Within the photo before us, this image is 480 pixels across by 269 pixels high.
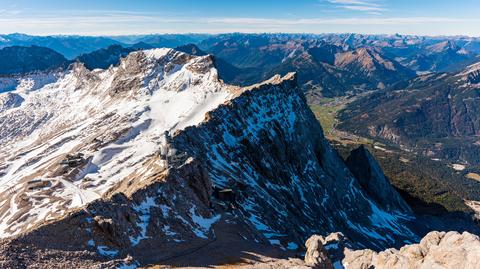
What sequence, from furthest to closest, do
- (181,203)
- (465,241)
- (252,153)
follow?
(252,153) < (181,203) < (465,241)

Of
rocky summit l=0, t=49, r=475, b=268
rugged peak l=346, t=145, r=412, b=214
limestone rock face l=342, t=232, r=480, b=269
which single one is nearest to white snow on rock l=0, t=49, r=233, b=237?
rocky summit l=0, t=49, r=475, b=268

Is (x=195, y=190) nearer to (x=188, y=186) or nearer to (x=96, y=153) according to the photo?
(x=188, y=186)

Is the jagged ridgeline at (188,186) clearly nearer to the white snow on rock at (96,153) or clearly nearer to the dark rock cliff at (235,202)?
the dark rock cliff at (235,202)

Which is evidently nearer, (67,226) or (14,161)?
(67,226)

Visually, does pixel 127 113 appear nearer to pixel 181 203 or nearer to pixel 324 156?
pixel 324 156

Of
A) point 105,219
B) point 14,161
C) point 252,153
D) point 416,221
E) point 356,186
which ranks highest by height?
point 105,219

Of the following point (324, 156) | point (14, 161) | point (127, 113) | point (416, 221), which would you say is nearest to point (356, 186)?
point (324, 156)
